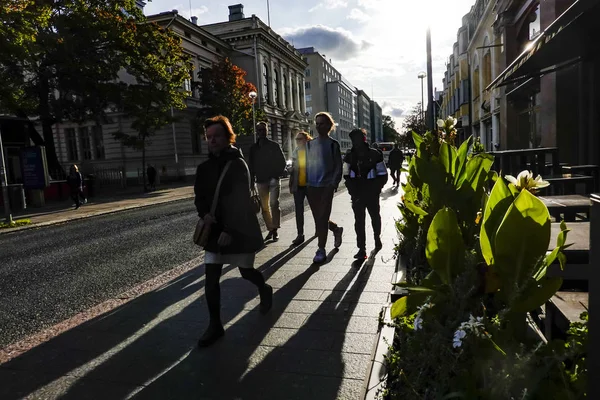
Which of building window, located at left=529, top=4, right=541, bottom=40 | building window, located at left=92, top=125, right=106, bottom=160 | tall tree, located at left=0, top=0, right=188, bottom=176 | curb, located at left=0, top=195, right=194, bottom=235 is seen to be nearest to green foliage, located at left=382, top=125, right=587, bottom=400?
curb, located at left=0, top=195, right=194, bottom=235

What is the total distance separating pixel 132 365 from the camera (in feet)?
10.3

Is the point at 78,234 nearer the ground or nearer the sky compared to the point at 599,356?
nearer the ground

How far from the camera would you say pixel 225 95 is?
109ft

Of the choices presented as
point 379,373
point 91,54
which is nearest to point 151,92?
point 91,54

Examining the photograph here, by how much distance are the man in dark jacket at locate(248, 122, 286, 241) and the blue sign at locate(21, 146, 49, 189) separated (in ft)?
47.6

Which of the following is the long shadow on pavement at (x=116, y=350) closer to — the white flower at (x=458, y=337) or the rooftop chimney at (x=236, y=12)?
the white flower at (x=458, y=337)

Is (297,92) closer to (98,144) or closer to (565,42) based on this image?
(98,144)

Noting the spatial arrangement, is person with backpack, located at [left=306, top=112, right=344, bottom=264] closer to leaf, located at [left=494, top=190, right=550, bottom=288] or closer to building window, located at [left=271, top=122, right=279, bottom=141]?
leaf, located at [left=494, top=190, right=550, bottom=288]

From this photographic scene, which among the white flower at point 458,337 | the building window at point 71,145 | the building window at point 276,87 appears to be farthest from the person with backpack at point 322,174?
the building window at point 276,87

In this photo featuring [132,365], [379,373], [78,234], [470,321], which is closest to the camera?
[470,321]

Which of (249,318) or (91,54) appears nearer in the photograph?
(249,318)

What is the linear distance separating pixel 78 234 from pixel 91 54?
14167mm

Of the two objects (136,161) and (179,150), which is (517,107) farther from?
(136,161)

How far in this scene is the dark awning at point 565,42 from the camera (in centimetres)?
412
